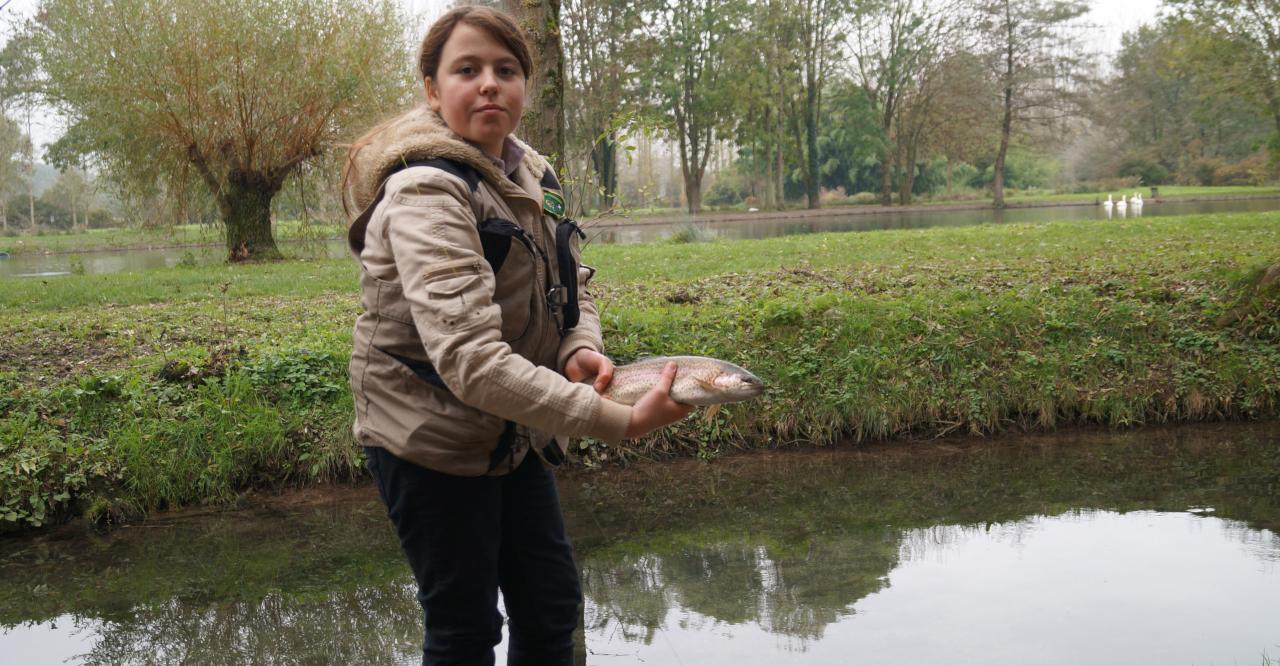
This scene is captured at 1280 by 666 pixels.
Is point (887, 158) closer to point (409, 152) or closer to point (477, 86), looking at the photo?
point (477, 86)

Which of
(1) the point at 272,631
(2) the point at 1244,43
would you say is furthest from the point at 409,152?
(2) the point at 1244,43

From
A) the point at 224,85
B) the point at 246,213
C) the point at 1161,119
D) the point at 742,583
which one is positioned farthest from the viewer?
the point at 1161,119

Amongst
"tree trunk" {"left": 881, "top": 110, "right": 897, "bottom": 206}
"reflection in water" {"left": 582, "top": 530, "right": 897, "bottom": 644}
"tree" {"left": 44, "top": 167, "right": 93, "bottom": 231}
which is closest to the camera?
"reflection in water" {"left": 582, "top": 530, "right": 897, "bottom": 644}

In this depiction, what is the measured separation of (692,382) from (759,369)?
513cm

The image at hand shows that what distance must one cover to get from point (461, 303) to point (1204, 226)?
16957mm

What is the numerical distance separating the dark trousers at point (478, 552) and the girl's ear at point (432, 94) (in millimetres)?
882

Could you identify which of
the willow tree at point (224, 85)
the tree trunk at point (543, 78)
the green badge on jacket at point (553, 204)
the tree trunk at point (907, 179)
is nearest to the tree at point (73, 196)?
the willow tree at point (224, 85)

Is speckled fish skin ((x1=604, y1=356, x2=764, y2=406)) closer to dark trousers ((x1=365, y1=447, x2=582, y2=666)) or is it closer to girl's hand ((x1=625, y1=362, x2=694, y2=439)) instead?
girl's hand ((x1=625, y1=362, x2=694, y2=439))

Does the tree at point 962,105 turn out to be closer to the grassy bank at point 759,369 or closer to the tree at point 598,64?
the tree at point 598,64

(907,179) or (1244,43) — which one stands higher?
(1244,43)

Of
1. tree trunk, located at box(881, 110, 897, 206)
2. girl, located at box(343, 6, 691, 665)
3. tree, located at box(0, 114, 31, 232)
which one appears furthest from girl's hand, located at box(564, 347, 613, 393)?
tree, located at box(0, 114, 31, 232)

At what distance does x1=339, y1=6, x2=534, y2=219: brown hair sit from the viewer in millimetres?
2320

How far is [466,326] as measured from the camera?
6.24 feet

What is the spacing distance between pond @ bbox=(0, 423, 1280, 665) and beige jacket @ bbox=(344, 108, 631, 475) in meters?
2.01
